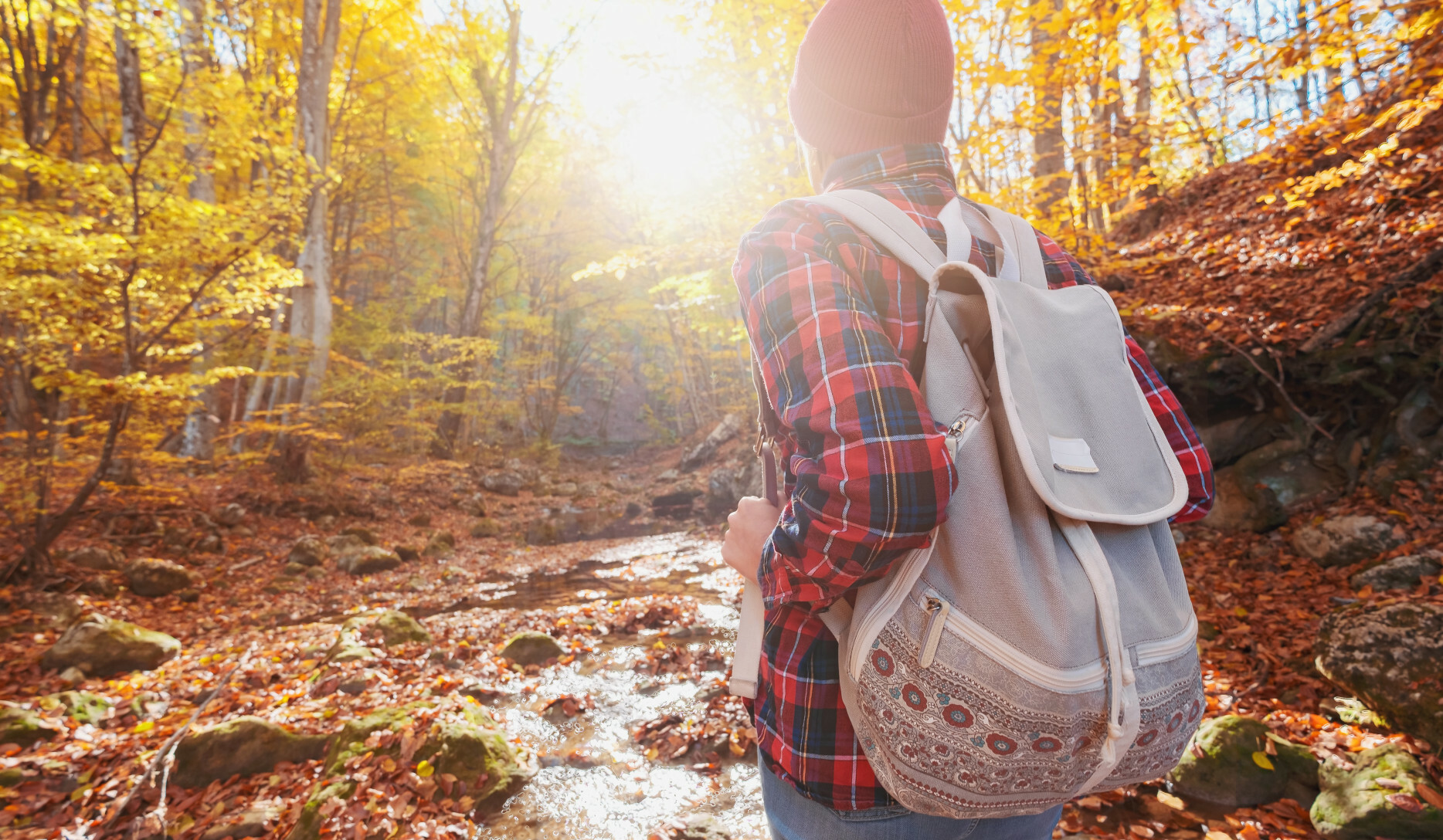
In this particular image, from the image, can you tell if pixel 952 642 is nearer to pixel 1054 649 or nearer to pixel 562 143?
pixel 1054 649

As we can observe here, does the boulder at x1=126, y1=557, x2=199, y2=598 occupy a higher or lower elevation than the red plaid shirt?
lower

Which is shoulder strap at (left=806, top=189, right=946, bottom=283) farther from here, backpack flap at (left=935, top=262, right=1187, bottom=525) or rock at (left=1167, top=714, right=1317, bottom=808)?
rock at (left=1167, top=714, right=1317, bottom=808)

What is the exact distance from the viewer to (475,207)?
2105 centimetres

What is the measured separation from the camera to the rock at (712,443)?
21.9 metres

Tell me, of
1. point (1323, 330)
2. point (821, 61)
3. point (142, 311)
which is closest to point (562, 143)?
point (142, 311)

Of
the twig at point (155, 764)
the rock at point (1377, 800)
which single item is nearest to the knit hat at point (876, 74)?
the rock at point (1377, 800)

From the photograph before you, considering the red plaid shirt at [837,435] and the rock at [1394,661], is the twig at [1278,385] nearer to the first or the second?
the rock at [1394,661]

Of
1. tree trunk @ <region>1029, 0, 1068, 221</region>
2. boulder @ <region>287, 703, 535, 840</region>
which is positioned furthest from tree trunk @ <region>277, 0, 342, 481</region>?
tree trunk @ <region>1029, 0, 1068, 221</region>

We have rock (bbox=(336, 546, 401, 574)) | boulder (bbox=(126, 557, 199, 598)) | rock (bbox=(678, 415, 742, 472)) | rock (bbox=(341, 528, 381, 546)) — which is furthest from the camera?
rock (bbox=(678, 415, 742, 472))

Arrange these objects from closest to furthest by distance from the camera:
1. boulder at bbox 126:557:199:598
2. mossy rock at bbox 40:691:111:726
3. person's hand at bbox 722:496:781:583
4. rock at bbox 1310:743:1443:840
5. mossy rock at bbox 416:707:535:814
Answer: person's hand at bbox 722:496:781:583 → rock at bbox 1310:743:1443:840 → mossy rock at bbox 416:707:535:814 → mossy rock at bbox 40:691:111:726 → boulder at bbox 126:557:199:598

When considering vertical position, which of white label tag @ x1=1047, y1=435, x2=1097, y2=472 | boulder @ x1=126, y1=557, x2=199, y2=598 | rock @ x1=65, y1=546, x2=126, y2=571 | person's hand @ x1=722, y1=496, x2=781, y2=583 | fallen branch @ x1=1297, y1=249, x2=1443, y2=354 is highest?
fallen branch @ x1=1297, y1=249, x2=1443, y2=354

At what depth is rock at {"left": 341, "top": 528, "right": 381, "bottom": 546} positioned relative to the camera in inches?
385

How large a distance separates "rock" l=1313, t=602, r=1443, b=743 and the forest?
21 mm

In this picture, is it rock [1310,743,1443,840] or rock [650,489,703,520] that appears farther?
rock [650,489,703,520]
